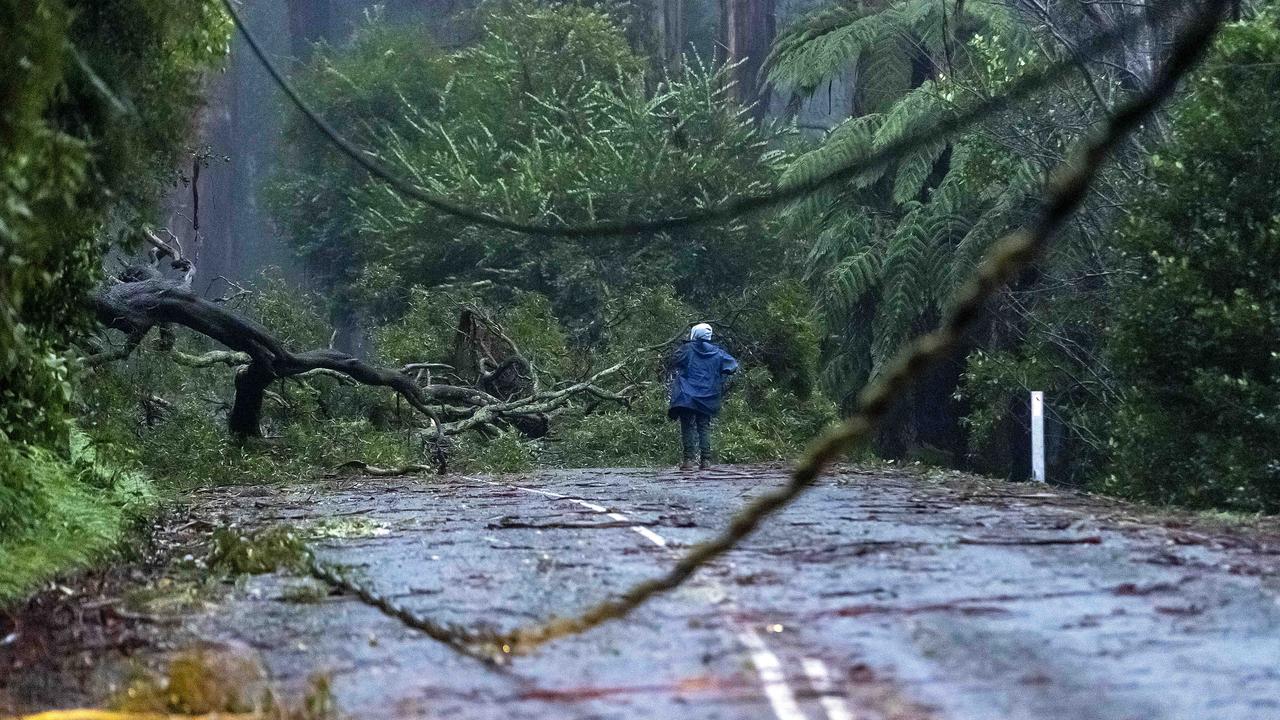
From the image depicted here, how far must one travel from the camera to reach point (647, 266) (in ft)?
123

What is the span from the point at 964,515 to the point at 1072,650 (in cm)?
633

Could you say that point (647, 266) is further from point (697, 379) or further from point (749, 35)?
point (697, 379)

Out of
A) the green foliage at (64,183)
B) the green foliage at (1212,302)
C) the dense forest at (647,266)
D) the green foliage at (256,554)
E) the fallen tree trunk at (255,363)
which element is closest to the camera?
the green foliage at (64,183)

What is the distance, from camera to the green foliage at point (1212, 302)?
15.7 meters

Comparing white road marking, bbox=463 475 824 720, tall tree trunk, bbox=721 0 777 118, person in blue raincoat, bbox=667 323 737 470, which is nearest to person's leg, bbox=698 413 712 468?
person in blue raincoat, bbox=667 323 737 470

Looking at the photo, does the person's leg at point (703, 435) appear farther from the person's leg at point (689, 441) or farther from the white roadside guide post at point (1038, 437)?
the white roadside guide post at point (1038, 437)

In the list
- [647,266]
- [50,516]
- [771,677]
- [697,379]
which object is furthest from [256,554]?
[647,266]

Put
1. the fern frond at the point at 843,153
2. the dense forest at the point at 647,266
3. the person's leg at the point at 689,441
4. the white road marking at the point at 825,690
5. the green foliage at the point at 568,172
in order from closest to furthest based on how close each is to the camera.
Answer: the white road marking at the point at 825,690, the dense forest at the point at 647,266, the person's leg at the point at 689,441, the fern frond at the point at 843,153, the green foliage at the point at 568,172

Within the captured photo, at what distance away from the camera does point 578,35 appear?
146 ft

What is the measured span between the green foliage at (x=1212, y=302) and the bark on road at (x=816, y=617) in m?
2.49

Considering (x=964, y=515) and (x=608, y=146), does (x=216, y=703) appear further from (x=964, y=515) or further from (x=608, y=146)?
(x=608, y=146)

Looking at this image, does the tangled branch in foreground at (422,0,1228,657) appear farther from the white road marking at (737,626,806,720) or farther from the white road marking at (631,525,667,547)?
the white road marking at (631,525,667,547)

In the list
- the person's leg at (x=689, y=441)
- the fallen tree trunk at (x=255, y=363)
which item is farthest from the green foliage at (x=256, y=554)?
the person's leg at (x=689, y=441)

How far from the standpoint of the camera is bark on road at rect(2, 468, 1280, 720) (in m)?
6.45
